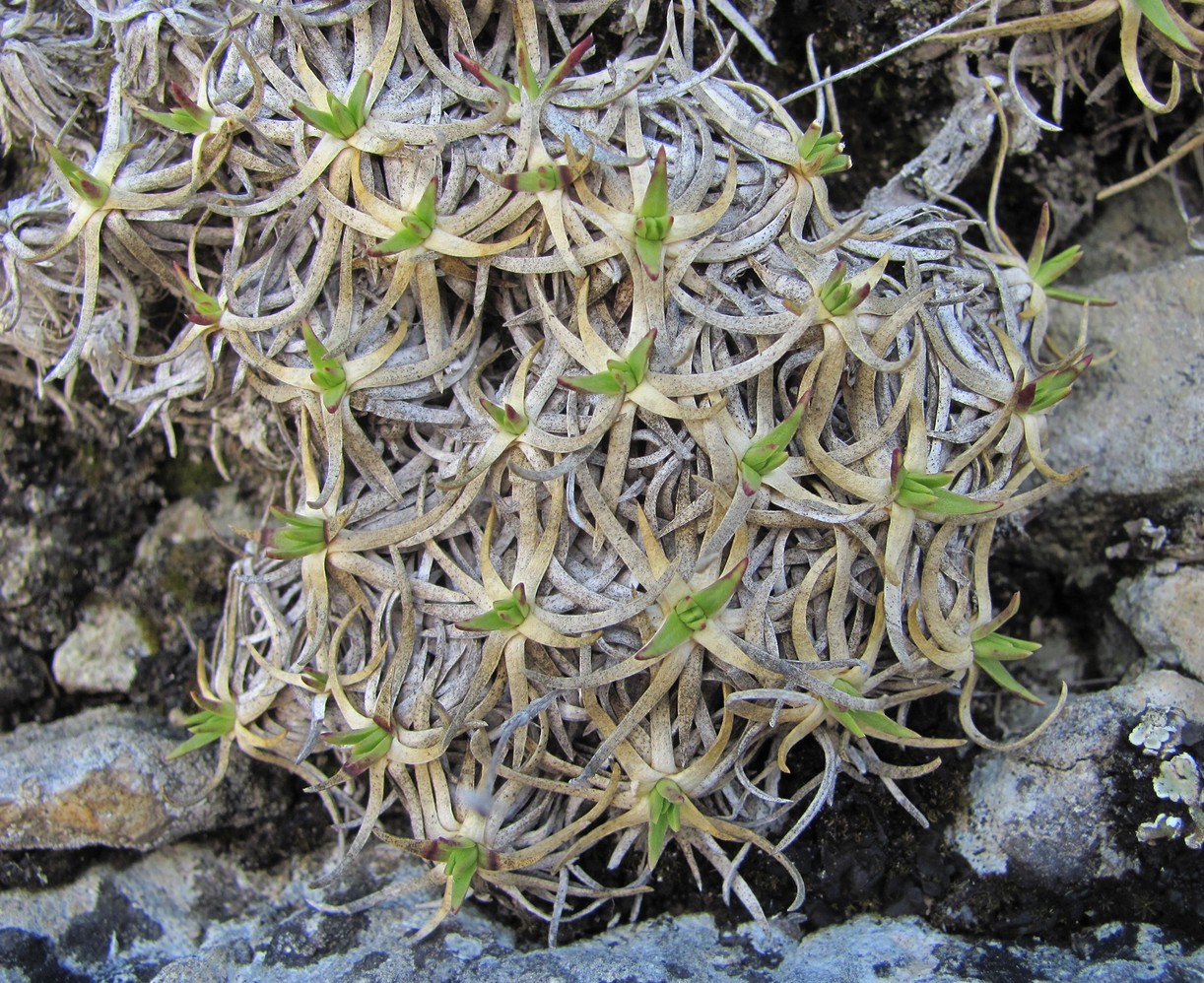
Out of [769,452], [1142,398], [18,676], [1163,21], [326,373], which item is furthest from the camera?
[18,676]

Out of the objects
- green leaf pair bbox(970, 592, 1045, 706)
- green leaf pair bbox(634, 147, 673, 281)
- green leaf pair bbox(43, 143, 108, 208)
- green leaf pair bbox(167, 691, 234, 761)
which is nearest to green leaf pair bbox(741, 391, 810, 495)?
green leaf pair bbox(634, 147, 673, 281)

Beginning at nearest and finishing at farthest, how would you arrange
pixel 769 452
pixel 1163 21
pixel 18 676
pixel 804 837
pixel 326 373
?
1. pixel 769 452
2. pixel 326 373
3. pixel 1163 21
4. pixel 804 837
5. pixel 18 676

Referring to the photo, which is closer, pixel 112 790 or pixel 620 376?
pixel 620 376

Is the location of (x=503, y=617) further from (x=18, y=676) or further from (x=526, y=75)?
(x=18, y=676)

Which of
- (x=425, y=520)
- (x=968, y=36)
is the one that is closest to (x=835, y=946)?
(x=425, y=520)

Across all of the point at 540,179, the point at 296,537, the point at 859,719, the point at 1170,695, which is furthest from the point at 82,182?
the point at 1170,695

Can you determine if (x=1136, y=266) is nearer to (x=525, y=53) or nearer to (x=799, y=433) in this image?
(x=799, y=433)

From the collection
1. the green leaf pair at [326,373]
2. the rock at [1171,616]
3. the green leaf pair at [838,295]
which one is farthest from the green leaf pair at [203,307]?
the rock at [1171,616]
